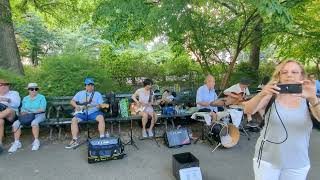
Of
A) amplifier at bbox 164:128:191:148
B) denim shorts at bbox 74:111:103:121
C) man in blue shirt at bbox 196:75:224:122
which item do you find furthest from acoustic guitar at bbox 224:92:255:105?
denim shorts at bbox 74:111:103:121

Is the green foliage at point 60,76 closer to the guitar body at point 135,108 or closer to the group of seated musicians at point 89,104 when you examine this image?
the group of seated musicians at point 89,104

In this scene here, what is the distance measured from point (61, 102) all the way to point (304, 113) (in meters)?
5.72

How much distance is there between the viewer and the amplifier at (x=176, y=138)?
6.05 m

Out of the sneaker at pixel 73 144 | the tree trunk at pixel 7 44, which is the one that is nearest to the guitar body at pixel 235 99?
the sneaker at pixel 73 144

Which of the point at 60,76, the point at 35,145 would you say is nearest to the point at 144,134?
the point at 35,145

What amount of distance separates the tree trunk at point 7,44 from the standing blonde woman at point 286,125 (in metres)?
7.65

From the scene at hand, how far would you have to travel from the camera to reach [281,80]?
2490 mm

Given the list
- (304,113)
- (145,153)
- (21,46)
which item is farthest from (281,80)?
(21,46)

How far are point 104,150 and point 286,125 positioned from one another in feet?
11.8

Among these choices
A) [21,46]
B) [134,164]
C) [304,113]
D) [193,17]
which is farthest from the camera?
[21,46]

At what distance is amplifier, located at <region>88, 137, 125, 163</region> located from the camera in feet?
17.3

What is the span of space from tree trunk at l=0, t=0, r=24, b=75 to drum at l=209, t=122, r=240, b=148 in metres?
5.74

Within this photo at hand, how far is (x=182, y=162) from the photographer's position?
182 inches

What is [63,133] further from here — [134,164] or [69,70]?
[134,164]
